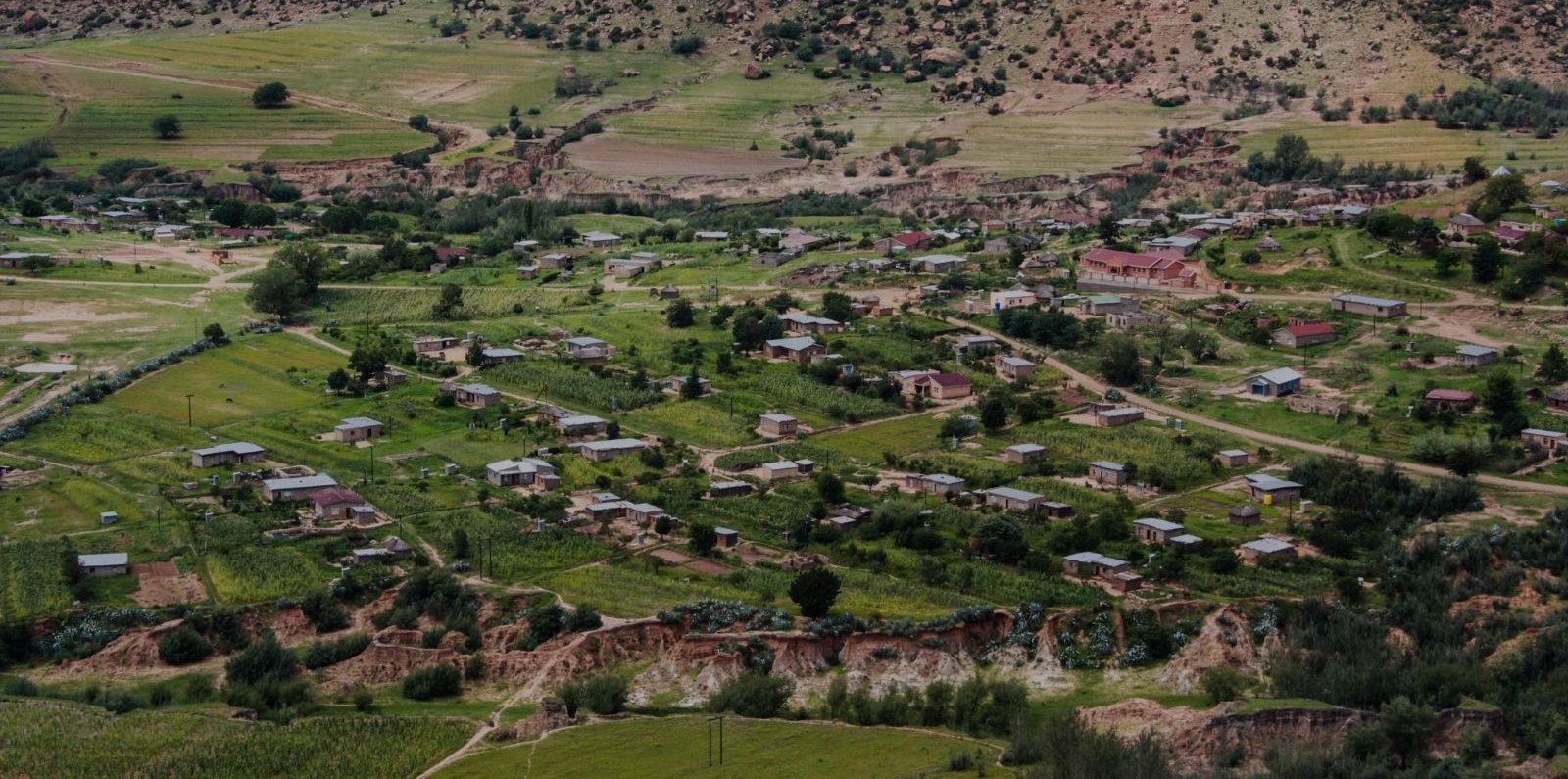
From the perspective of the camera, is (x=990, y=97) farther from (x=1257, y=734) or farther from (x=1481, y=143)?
(x=1257, y=734)

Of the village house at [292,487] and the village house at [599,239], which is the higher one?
the village house at [292,487]

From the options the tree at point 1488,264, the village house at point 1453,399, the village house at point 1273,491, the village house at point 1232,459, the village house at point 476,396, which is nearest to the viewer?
the village house at point 1273,491

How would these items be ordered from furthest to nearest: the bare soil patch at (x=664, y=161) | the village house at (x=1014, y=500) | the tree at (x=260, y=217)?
the bare soil patch at (x=664, y=161), the tree at (x=260, y=217), the village house at (x=1014, y=500)

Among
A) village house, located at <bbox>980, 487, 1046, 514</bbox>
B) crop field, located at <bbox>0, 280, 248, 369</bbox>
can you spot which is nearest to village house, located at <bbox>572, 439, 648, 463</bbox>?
village house, located at <bbox>980, 487, 1046, 514</bbox>

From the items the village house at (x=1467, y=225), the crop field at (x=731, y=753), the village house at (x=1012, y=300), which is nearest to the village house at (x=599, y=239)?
the village house at (x=1012, y=300)

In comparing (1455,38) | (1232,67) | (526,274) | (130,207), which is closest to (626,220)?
(526,274)

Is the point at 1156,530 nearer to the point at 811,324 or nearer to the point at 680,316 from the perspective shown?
the point at 811,324

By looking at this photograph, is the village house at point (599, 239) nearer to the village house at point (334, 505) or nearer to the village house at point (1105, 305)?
the village house at point (1105, 305)
